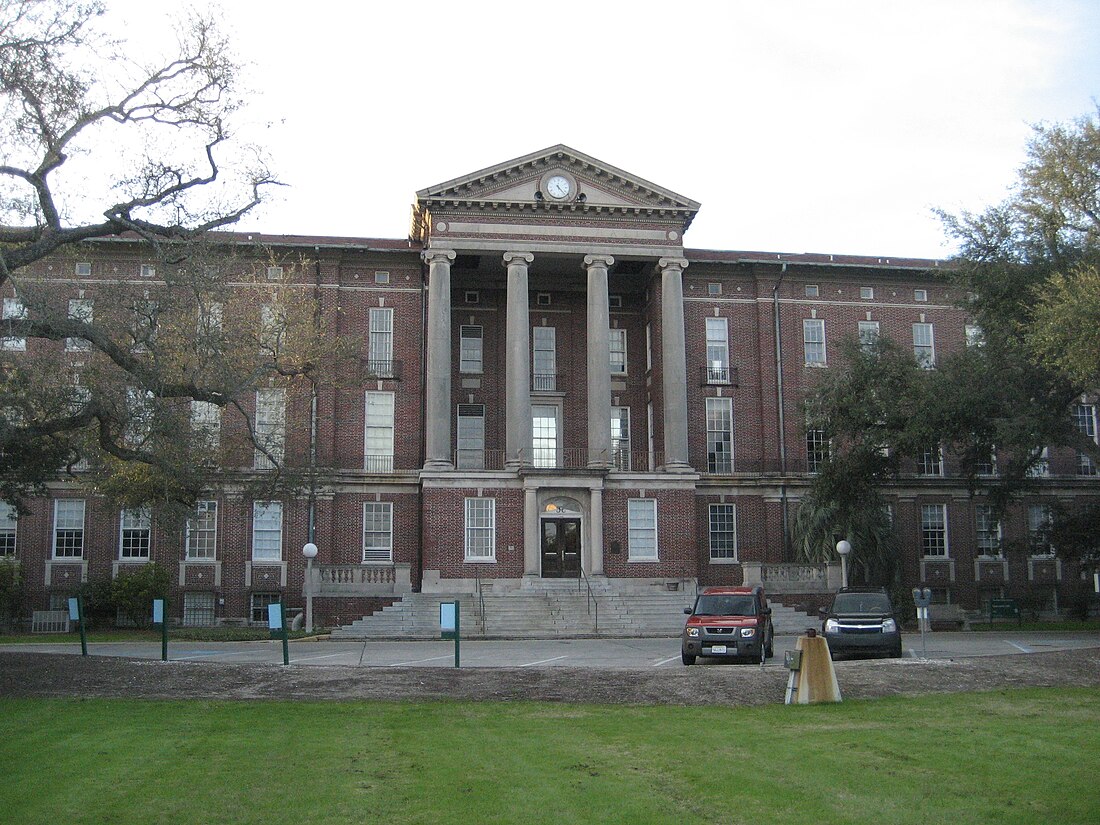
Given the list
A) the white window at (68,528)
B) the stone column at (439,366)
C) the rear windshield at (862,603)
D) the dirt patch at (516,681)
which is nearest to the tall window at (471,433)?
the stone column at (439,366)

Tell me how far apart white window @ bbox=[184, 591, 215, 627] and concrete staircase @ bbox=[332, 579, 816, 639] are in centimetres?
751

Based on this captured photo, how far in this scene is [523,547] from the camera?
137ft

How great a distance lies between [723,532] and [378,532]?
46.2 ft

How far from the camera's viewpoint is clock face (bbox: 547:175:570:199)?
144 ft

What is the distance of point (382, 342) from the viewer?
149 feet

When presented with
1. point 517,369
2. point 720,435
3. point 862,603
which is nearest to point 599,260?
point 517,369

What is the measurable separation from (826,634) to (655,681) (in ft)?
26.1

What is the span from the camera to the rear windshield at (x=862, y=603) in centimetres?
2631

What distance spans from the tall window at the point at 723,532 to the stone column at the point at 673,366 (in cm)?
366

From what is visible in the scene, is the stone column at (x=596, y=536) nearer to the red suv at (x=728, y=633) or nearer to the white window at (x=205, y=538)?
the white window at (x=205, y=538)

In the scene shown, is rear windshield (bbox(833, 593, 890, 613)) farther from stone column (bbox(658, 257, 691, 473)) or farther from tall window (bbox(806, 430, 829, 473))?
tall window (bbox(806, 430, 829, 473))

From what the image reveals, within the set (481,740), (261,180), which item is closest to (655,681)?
(481,740)

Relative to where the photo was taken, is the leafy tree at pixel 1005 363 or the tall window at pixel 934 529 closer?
the leafy tree at pixel 1005 363

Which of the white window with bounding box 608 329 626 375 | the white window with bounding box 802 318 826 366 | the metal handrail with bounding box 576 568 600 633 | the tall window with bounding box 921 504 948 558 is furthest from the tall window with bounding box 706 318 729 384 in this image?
the metal handrail with bounding box 576 568 600 633
